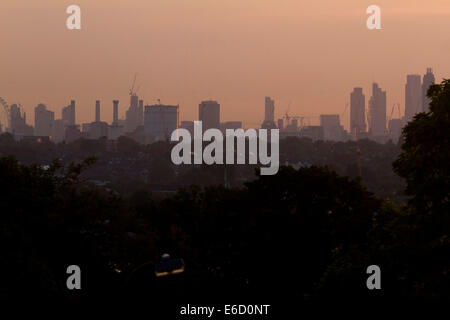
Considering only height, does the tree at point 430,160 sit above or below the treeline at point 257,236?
above

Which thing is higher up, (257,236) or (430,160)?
(430,160)

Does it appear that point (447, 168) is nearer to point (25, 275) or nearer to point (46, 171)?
point (25, 275)

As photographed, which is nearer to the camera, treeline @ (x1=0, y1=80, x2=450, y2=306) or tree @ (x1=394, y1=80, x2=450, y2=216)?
treeline @ (x1=0, y1=80, x2=450, y2=306)

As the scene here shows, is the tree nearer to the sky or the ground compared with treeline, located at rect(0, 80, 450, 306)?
nearer to the sky

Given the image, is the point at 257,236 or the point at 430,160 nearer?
the point at 430,160

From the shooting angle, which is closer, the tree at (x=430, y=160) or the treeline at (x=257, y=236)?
the treeline at (x=257, y=236)
